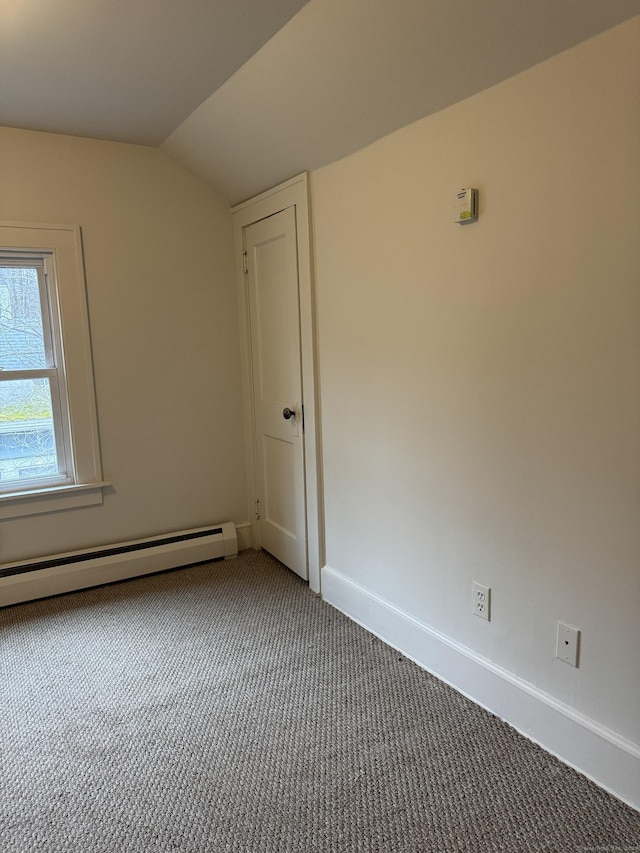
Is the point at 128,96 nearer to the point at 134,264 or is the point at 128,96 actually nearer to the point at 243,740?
the point at 134,264

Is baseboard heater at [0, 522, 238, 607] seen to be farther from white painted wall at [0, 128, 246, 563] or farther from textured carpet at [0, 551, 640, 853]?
textured carpet at [0, 551, 640, 853]

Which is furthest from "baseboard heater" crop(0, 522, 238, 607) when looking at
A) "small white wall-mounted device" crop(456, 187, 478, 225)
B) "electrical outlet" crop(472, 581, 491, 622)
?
"small white wall-mounted device" crop(456, 187, 478, 225)

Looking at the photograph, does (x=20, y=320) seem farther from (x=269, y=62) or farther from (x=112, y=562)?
(x=269, y=62)

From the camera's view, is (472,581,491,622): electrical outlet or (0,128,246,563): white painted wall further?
(0,128,246,563): white painted wall

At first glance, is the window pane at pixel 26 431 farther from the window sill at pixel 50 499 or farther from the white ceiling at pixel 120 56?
the white ceiling at pixel 120 56

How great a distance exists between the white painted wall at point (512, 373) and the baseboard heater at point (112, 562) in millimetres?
1169

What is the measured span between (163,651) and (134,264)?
6.40 feet

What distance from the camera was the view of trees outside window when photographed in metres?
2.89

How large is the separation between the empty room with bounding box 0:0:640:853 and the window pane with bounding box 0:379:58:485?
0.02m

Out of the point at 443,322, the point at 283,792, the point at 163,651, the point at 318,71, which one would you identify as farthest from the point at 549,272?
the point at 163,651

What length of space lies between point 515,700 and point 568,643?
320 mm

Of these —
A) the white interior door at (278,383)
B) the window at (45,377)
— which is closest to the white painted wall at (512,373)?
the white interior door at (278,383)

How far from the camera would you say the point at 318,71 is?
6.73 ft

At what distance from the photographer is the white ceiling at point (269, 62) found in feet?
5.27
